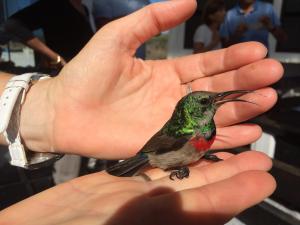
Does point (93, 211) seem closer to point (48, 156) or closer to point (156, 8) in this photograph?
point (48, 156)

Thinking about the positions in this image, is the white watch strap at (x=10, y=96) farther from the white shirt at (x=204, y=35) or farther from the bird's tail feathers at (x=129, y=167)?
the white shirt at (x=204, y=35)

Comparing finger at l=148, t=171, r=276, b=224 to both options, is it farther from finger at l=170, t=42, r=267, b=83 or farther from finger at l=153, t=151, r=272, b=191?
finger at l=170, t=42, r=267, b=83

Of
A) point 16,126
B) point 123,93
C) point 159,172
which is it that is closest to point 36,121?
point 16,126

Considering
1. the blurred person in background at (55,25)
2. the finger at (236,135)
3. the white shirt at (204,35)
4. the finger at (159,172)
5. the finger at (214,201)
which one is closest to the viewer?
the finger at (214,201)

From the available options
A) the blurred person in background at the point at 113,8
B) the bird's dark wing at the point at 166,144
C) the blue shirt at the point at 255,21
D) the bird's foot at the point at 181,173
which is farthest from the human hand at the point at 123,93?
the blue shirt at the point at 255,21

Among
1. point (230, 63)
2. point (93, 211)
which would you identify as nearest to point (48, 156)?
point (93, 211)

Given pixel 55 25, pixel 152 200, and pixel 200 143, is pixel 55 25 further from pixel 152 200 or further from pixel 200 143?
pixel 152 200
